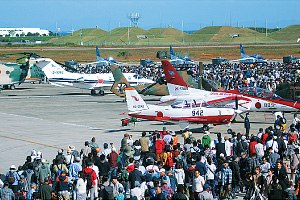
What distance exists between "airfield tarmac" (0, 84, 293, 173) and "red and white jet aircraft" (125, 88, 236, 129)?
0.97 metres

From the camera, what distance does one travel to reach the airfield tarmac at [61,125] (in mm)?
23062

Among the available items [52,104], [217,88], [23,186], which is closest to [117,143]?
[23,186]

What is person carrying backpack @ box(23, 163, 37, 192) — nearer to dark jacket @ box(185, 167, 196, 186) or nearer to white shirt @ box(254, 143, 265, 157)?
dark jacket @ box(185, 167, 196, 186)

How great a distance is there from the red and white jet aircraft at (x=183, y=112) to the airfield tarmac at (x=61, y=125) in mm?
965

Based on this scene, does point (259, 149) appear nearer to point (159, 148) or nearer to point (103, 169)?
point (159, 148)

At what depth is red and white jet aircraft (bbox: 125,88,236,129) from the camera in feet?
81.0

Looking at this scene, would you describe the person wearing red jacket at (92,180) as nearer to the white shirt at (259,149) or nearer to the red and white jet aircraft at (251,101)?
the white shirt at (259,149)

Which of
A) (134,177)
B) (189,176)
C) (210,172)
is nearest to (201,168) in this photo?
(210,172)

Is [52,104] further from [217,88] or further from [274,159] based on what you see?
[274,159]

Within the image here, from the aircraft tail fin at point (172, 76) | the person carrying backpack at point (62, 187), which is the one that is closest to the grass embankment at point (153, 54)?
the aircraft tail fin at point (172, 76)

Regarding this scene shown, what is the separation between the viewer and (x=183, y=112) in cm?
2481

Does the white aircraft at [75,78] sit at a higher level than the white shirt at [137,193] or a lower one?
higher

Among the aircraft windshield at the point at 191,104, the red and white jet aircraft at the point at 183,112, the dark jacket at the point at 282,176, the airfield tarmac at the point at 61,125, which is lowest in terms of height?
the airfield tarmac at the point at 61,125

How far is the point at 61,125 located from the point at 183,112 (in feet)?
29.0
